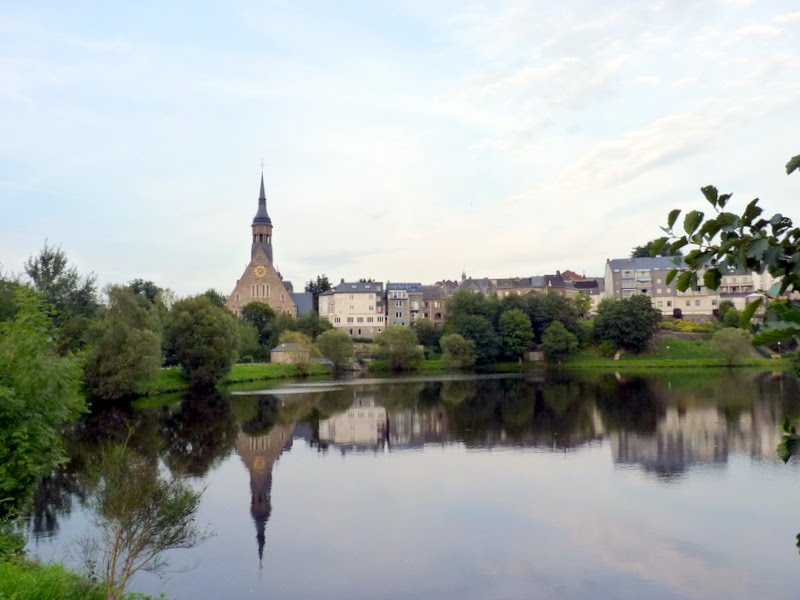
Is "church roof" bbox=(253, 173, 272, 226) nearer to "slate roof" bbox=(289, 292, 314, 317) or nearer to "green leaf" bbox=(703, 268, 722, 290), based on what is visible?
"slate roof" bbox=(289, 292, 314, 317)

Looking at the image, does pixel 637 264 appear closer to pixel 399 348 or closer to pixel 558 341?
pixel 558 341

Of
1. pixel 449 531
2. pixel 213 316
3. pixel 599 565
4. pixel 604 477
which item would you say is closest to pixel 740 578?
pixel 599 565

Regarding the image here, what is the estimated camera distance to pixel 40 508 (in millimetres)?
20016

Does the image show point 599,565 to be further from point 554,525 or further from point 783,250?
point 783,250

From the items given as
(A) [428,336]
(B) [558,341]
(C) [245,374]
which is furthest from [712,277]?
(A) [428,336]

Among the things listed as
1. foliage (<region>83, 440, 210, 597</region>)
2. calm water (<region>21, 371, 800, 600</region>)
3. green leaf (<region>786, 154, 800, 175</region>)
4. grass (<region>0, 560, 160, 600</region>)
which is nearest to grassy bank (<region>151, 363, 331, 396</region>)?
calm water (<region>21, 371, 800, 600</region>)

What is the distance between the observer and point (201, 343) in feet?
190

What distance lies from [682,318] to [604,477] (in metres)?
88.0

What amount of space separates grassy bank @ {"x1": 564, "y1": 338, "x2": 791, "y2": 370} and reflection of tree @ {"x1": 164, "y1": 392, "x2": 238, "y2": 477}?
155ft

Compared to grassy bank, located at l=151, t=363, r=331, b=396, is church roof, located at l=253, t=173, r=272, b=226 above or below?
above

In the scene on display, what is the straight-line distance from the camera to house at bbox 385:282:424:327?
112812 mm

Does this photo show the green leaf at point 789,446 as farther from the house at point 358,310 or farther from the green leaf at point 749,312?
the house at point 358,310

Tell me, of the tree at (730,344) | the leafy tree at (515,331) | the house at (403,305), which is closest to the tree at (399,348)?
the leafy tree at (515,331)

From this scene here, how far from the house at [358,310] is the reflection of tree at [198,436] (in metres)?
64.0
